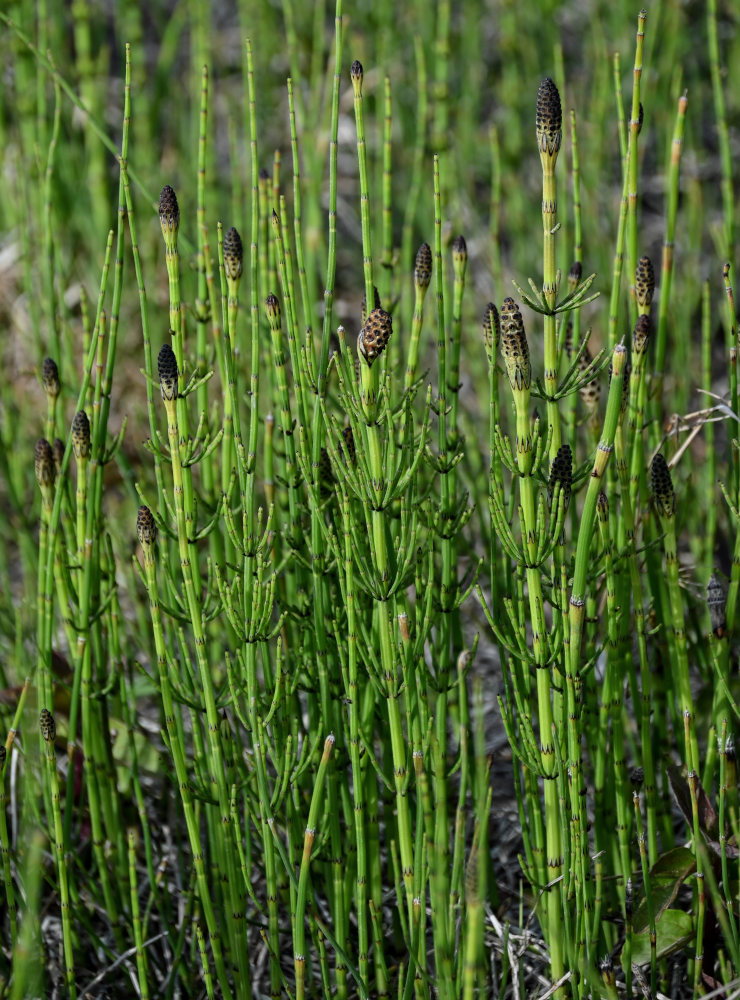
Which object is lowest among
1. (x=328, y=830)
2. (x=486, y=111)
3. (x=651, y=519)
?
(x=328, y=830)

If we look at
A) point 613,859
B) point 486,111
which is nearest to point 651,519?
point 613,859

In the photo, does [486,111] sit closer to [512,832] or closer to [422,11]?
[422,11]

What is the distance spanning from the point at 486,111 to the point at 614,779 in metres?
2.88

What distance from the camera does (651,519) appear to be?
4.40 ft

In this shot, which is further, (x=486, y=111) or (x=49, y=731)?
(x=486, y=111)

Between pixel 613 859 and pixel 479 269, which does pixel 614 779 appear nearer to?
pixel 613 859

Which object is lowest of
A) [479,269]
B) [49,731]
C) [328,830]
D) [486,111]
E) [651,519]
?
[328,830]

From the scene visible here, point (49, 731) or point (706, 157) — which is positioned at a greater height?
point (706, 157)

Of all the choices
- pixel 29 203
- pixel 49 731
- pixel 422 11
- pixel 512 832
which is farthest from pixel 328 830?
pixel 422 11

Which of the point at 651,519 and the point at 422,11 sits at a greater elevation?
the point at 422,11

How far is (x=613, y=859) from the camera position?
1.34 m

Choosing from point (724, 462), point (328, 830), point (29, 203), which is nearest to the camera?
point (328, 830)

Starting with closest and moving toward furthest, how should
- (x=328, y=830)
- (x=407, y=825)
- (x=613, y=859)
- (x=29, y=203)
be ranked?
(x=407, y=825) < (x=328, y=830) < (x=613, y=859) < (x=29, y=203)

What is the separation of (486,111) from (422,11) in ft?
2.20
